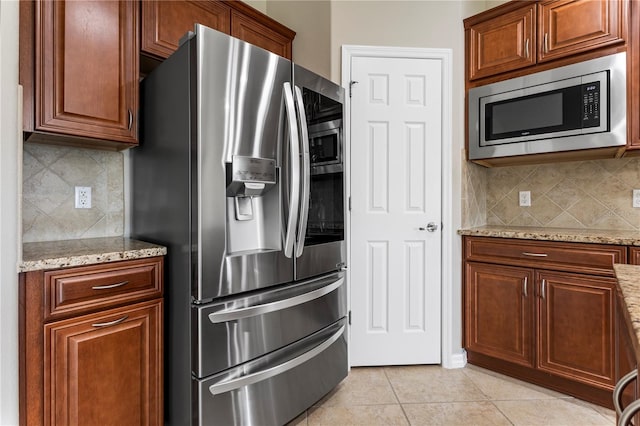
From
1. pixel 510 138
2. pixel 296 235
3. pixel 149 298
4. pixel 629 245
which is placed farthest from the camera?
pixel 510 138

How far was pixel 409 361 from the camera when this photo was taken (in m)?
2.51

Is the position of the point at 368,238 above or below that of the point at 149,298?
above

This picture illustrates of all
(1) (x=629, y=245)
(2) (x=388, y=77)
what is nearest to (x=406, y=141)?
(2) (x=388, y=77)

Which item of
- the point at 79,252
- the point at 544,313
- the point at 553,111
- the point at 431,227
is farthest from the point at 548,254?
the point at 79,252

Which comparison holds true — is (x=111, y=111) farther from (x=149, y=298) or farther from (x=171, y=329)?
(x=171, y=329)

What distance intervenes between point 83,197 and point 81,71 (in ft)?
2.18

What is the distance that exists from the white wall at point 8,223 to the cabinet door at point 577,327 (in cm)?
252

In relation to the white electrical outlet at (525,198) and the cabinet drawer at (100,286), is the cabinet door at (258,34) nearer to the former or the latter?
the cabinet drawer at (100,286)

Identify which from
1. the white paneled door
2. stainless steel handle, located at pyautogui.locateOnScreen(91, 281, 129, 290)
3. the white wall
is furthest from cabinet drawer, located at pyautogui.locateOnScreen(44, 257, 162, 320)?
the white paneled door

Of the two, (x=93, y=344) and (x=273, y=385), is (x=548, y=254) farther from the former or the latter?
(x=93, y=344)

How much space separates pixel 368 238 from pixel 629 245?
140cm

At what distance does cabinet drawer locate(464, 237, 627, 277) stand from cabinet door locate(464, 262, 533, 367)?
0.07m

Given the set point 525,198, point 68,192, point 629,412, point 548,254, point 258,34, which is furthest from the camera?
point 525,198

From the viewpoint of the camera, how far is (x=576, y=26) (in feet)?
7.15
